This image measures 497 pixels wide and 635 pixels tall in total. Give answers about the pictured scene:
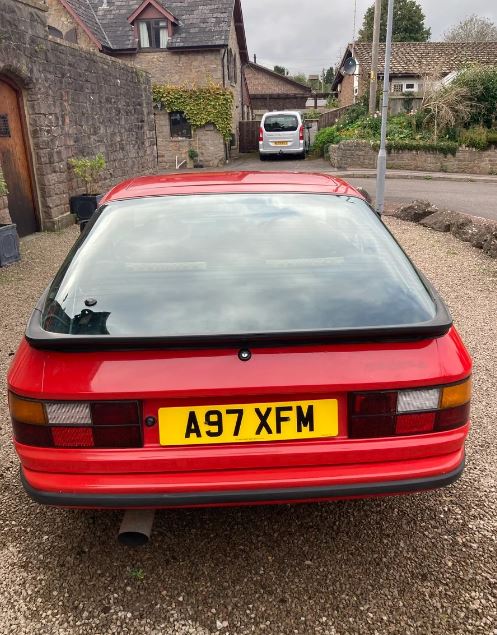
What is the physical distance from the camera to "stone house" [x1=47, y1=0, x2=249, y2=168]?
2558cm

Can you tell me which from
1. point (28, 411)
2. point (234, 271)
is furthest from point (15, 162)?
point (28, 411)

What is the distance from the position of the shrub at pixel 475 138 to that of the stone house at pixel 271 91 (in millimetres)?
26179

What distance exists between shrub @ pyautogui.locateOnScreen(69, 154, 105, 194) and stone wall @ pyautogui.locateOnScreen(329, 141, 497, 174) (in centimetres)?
1195

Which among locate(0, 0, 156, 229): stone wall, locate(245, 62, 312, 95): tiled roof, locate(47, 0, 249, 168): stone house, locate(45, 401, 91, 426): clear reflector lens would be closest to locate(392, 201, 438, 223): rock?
locate(0, 0, 156, 229): stone wall

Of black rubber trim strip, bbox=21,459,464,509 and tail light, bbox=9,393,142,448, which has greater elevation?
tail light, bbox=9,393,142,448

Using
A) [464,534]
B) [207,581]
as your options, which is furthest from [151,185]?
[464,534]

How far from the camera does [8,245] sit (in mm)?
7883

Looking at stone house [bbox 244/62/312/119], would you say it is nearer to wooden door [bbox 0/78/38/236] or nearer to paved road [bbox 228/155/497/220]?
paved road [bbox 228/155/497/220]

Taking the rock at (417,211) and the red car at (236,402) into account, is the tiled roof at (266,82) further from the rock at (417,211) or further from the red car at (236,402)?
the red car at (236,402)

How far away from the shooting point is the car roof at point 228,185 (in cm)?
289

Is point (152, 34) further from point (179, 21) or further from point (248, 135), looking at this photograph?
point (248, 135)

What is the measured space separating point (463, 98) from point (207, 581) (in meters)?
22.5

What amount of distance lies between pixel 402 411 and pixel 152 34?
2811cm

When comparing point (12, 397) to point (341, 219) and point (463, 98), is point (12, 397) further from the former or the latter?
point (463, 98)
